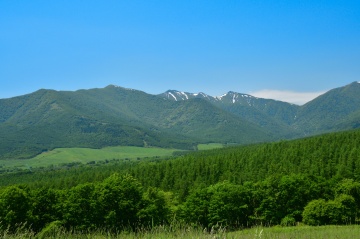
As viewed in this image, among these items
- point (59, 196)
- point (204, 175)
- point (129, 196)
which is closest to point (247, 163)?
point (204, 175)

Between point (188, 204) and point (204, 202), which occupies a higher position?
point (204, 202)

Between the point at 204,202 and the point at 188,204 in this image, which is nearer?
the point at 204,202

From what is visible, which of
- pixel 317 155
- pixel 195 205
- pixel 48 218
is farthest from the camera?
pixel 317 155

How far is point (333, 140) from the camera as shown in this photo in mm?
120125

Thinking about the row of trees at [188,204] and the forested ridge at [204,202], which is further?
the forested ridge at [204,202]

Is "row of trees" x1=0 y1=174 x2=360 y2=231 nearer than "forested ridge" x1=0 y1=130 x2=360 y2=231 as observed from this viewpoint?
Yes

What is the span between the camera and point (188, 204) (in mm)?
69188

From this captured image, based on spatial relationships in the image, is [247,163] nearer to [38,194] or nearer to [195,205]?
[195,205]

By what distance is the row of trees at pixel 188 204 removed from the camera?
57188 millimetres

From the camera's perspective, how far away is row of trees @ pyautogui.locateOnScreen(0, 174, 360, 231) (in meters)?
57.2

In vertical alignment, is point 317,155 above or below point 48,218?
above

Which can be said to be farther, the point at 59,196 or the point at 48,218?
the point at 59,196

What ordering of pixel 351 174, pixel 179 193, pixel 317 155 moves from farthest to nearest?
pixel 317 155, pixel 179 193, pixel 351 174

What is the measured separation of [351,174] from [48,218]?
6419cm
